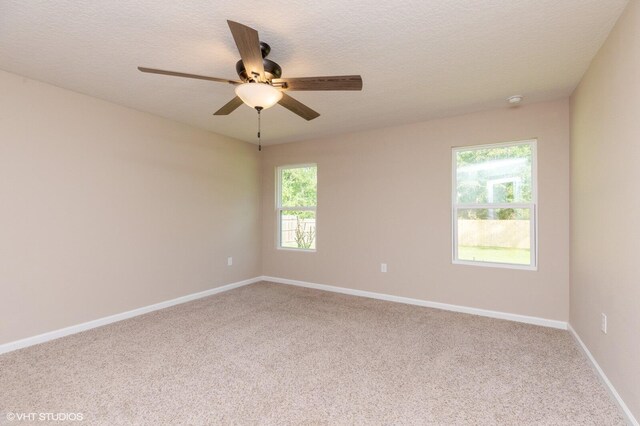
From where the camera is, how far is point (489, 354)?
8.43ft

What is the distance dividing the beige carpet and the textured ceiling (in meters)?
2.36

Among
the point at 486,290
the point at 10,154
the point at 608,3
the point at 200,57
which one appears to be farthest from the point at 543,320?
the point at 10,154

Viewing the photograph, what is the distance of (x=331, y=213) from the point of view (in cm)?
475

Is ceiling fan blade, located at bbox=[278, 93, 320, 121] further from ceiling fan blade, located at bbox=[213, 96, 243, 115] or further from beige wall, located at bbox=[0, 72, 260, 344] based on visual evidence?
beige wall, located at bbox=[0, 72, 260, 344]

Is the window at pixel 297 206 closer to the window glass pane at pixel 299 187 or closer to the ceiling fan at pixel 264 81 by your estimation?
the window glass pane at pixel 299 187

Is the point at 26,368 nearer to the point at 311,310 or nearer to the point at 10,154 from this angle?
the point at 10,154

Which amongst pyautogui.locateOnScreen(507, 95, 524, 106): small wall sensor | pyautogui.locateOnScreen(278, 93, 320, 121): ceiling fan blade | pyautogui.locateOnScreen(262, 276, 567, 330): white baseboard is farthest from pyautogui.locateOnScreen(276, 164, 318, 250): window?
pyautogui.locateOnScreen(507, 95, 524, 106): small wall sensor

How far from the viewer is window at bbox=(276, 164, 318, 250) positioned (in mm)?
5016

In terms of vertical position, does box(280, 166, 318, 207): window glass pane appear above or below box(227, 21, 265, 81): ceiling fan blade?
below

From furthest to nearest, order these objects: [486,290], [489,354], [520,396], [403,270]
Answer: [403,270]
[486,290]
[489,354]
[520,396]

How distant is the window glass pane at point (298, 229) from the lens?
16.5ft

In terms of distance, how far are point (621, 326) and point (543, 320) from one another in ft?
5.13

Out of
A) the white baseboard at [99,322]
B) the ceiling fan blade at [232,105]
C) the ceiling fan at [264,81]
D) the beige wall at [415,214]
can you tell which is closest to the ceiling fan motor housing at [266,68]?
the ceiling fan at [264,81]

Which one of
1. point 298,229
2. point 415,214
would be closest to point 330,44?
point 415,214
